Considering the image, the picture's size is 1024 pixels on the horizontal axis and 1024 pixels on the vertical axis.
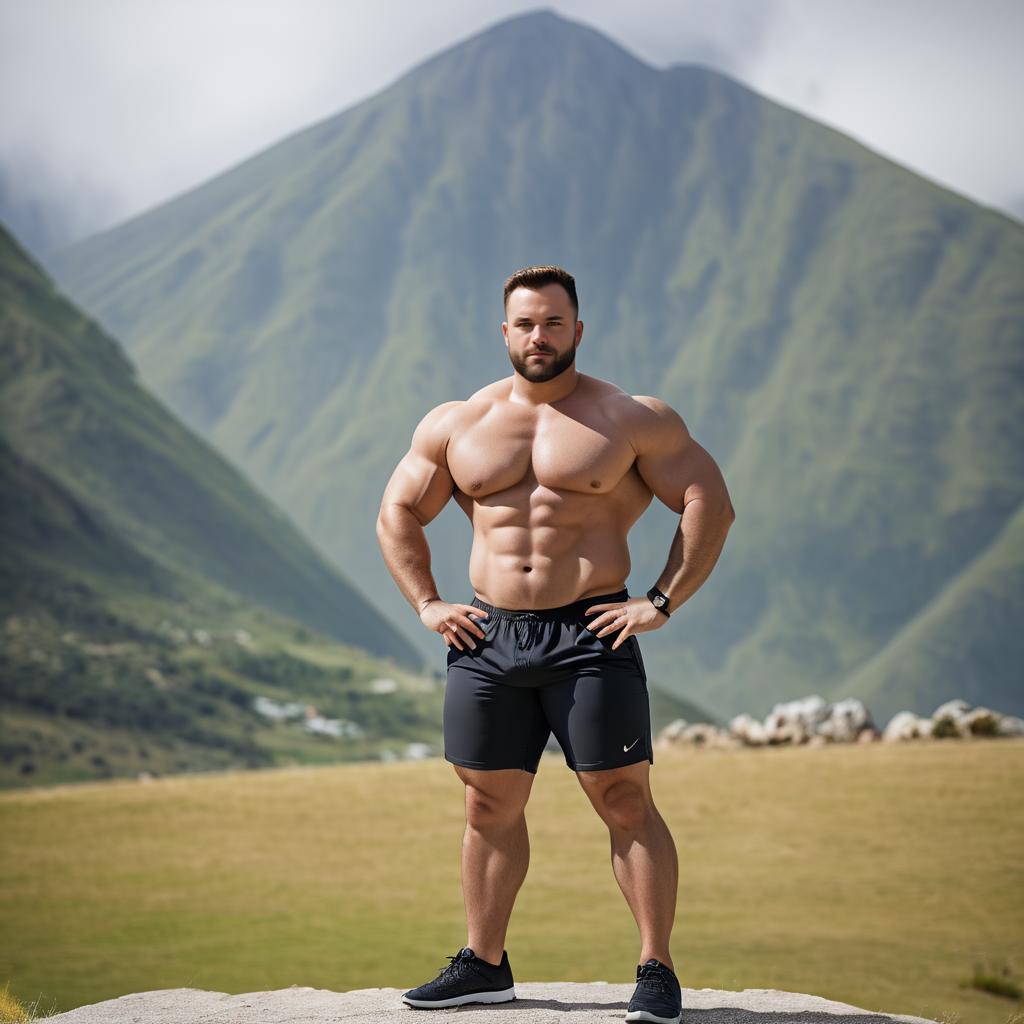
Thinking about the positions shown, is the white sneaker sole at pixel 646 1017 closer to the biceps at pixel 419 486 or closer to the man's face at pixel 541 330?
the biceps at pixel 419 486

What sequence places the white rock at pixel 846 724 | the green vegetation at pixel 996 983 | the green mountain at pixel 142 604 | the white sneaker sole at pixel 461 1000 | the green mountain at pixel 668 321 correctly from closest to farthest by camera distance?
1. the white sneaker sole at pixel 461 1000
2. the green vegetation at pixel 996 983
3. the white rock at pixel 846 724
4. the green mountain at pixel 142 604
5. the green mountain at pixel 668 321

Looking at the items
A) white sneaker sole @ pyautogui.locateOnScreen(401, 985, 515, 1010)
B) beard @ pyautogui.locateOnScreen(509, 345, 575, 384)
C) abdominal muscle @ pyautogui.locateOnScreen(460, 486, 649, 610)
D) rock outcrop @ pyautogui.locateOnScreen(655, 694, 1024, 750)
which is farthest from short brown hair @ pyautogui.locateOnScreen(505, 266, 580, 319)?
rock outcrop @ pyautogui.locateOnScreen(655, 694, 1024, 750)

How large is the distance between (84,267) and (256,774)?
11958 cm

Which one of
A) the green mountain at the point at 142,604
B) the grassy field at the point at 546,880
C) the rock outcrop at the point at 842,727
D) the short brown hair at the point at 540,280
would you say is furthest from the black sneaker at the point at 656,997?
the green mountain at the point at 142,604

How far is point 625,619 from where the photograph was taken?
16.3 feet

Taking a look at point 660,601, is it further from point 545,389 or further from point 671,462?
point 545,389

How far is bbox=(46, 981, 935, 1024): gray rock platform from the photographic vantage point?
5137 mm

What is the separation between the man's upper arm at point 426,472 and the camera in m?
5.34

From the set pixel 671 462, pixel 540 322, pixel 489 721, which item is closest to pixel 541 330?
pixel 540 322

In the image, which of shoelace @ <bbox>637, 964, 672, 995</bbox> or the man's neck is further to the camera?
the man's neck

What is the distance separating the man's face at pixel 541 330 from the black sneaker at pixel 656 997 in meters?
2.15

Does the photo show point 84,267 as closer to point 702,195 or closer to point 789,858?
point 702,195

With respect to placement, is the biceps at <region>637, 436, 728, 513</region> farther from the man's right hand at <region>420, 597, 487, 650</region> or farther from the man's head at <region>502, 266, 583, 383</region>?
the man's right hand at <region>420, 597, 487, 650</region>

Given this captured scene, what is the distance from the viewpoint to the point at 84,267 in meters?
128
